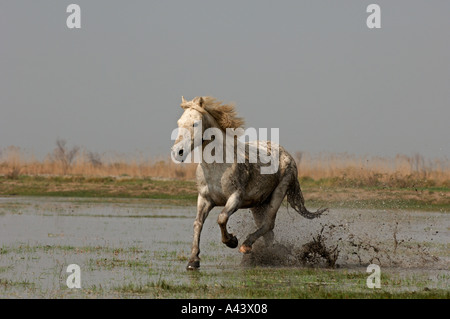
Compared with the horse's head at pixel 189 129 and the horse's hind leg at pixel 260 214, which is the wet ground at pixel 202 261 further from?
the horse's head at pixel 189 129

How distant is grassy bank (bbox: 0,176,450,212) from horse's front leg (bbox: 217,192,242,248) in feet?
52.5

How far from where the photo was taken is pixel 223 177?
39.7ft

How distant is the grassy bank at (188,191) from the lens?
28906 mm

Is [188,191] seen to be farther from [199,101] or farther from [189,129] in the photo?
[189,129]

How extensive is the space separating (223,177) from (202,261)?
Result: 1.62 metres

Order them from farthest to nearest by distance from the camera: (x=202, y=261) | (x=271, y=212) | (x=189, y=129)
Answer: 1. (x=271, y=212)
2. (x=202, y=261)
3. (x=189, y=129)

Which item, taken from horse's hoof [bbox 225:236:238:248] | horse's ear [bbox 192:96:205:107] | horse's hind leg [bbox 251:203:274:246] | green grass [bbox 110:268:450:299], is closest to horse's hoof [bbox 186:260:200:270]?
green grass [bbox 110:268:450:299]

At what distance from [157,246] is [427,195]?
16849 mm

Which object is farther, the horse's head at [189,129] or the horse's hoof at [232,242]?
the horse's hoof at [232,242]

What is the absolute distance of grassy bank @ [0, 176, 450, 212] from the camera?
94.8ft

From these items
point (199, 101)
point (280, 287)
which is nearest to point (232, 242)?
point (199, 101)

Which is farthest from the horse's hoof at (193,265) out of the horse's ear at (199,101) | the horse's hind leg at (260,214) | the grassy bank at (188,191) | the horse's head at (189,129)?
the grassy bank at (188,191)

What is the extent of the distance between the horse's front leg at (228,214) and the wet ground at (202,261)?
1.30 ft

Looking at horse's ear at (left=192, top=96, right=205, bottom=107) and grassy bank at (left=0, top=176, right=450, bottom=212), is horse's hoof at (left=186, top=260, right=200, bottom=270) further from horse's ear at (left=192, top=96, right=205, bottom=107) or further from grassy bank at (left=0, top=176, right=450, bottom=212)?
grassy bank at (left=0, top=176, right=450, bottom=212)
